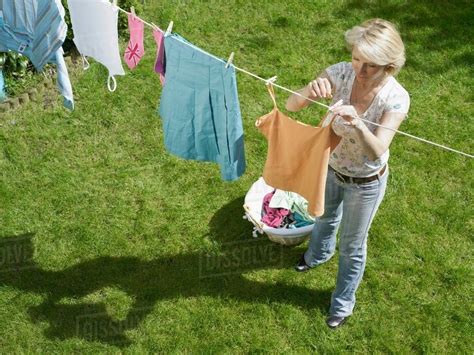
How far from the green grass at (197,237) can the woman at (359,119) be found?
0.64 m

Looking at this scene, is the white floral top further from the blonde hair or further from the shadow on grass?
the shadow on grass

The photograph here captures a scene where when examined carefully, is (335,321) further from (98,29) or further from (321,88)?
(98,29)

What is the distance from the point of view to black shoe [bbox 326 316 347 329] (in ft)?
13.5

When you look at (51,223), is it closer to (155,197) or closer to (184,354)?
(155,197)

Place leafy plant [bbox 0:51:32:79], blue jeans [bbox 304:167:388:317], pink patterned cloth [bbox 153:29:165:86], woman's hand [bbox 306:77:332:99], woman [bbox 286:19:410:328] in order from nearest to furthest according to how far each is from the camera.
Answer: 1. woman [bbox 286:19:410:328]
2. woman's hand [bbox 306:77:332:99]
3. pink patterned cloth [bbox 153:29:165:86]
4. blue jeans [bbox 304:167:388:317]
5. leafy plant [bbox 0:51:32:79]

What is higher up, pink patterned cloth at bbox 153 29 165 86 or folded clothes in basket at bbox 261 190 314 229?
pink patterned cloth at bbox 153 29 165 86

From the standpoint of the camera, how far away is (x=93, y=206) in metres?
4.96

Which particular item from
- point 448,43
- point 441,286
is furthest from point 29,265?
point 448,43

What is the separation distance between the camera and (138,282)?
4.48 metres

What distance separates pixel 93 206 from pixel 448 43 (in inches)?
163

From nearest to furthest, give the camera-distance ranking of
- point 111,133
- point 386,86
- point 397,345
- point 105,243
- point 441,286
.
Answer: point 386,86, point 397,345, point 441,286, point 105,243, point 111,133

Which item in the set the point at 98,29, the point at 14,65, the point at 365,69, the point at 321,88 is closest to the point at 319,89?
the point at 321,88

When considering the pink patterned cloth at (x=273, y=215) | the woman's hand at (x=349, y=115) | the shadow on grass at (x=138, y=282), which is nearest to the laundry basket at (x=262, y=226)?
the pink patterned cloth at (x=273, y=215)

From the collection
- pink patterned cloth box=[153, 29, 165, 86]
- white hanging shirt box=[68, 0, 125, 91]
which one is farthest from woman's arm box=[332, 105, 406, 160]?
white hanging shirt box=[68, 0, 125, 91]
